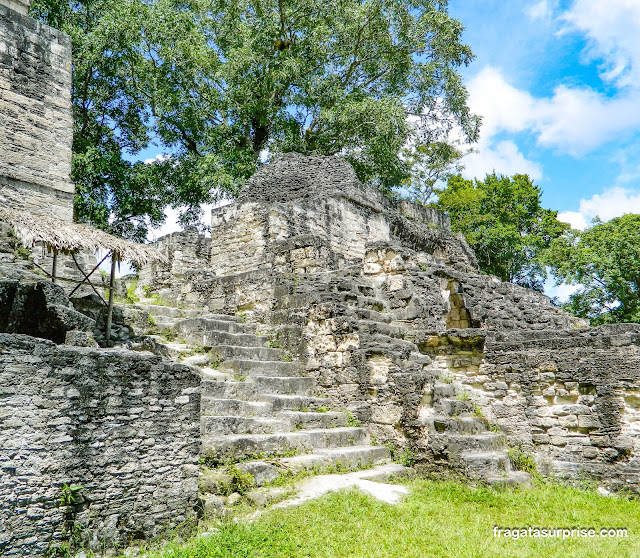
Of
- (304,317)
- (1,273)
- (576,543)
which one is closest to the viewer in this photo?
(576,543)

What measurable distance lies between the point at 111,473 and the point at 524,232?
2215 centimetres

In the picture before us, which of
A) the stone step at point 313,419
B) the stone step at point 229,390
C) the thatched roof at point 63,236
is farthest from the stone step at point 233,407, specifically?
the thatched roof at point 63,236

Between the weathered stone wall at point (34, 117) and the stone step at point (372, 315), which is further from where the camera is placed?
the weathered stone wall at point (34, 117)

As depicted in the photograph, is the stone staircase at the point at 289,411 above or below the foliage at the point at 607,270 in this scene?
below

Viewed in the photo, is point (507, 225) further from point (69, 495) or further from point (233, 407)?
point (69, 495)

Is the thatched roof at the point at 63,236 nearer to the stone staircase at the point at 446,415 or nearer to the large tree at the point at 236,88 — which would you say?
the stone staircase at the point at 446,415

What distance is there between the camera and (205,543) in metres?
4.43

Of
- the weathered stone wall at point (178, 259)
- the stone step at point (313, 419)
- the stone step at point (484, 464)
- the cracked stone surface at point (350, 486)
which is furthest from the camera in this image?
the weathered stone wall at point (178, 259)

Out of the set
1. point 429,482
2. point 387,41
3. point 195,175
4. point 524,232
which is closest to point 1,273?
point 429,482

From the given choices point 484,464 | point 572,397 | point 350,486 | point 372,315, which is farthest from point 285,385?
point 572,397

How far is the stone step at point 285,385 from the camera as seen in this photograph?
24.6 feet

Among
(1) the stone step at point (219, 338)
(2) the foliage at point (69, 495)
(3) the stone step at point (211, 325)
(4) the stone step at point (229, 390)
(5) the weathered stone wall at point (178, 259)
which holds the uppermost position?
(5) the weathered stone wall at point (178, 259)

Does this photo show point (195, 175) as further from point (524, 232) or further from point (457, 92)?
point (524, 232)

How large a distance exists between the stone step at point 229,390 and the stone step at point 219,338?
1135 mm
